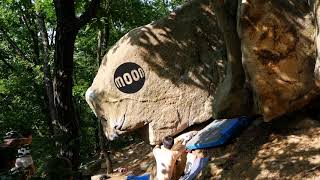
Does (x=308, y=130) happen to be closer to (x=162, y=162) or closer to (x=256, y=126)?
(x=256, y=126)

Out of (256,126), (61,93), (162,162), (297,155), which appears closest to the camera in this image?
(61,93)

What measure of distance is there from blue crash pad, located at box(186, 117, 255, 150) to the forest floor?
0.16 metres

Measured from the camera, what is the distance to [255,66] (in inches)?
318

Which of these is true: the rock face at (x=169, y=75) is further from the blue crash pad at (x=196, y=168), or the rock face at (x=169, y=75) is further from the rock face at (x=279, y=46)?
the rock face at (x=279, y=46)

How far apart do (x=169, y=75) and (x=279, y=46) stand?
4.12 metres

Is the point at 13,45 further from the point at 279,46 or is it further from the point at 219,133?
the point at 279,46

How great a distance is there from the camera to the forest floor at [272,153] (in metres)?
7.27

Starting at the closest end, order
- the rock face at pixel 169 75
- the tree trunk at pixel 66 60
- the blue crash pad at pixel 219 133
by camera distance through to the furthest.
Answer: the tree trunk at pixel 66 60
the blue crash pad at pixel 219 133
the rock face at pixel 169 75

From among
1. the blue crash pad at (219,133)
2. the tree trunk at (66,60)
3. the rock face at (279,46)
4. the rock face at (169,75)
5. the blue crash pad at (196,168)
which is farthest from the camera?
the rock face at (169,75)

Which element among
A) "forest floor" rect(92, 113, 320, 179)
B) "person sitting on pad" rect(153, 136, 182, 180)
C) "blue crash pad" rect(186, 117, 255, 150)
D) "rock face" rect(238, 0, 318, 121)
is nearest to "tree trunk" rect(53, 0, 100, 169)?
"person sitting on pad" rect(153, 136, 182, 180)

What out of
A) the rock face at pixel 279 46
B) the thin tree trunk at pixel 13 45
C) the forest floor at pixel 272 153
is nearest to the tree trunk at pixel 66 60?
the rock face at pixel 279 46

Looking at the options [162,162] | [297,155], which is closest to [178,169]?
[162,162]

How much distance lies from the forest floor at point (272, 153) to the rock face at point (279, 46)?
2.23 feet

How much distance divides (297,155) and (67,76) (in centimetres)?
419
